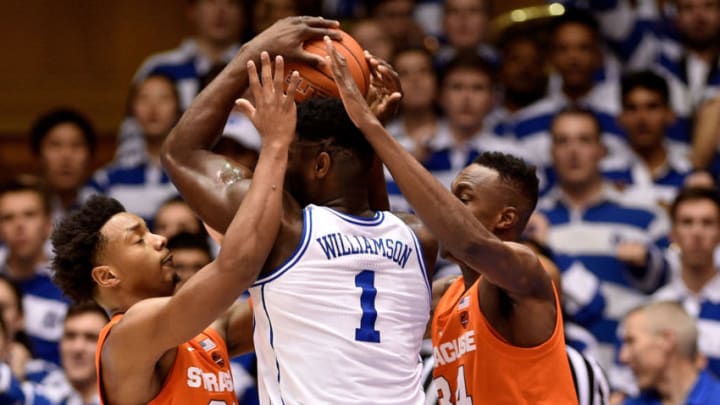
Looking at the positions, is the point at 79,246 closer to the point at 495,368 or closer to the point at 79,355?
the point at 495,368

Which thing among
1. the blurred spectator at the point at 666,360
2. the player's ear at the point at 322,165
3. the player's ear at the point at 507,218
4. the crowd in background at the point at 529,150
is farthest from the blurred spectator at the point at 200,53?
the player's ear at the point at 322,165

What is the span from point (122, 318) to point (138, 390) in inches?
9.0

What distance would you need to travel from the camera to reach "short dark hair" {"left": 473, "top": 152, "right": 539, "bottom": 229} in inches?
167

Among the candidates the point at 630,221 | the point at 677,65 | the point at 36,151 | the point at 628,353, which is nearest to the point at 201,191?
the point at 628,353

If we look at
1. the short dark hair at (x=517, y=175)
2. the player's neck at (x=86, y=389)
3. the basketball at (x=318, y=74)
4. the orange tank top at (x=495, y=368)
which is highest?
the basketball at (x=318, y=74)

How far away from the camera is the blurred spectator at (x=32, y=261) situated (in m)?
7.28

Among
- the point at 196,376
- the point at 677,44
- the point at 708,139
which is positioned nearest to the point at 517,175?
the point at 196,376

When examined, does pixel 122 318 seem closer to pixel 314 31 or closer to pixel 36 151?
pixel 314 31

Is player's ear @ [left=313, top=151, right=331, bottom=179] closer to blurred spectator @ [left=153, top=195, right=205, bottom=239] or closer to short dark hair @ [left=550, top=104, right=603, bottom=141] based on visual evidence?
blurred spectator @ [left=153, top=195, right=205, bottom=239]

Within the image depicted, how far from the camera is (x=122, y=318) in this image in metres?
3.90

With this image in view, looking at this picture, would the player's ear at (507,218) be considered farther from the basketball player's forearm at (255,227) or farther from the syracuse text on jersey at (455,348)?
the basketball player's forearm at (255,227)

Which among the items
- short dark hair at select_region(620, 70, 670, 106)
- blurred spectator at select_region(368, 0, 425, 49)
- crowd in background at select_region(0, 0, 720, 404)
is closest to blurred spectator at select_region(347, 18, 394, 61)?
crowd in background at select_region(0, 0, 720, 404)

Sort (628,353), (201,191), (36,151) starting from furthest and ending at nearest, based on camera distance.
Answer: (36,151)
(628,353)
(201,191)

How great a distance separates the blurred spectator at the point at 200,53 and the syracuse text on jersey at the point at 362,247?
478 centimetres
